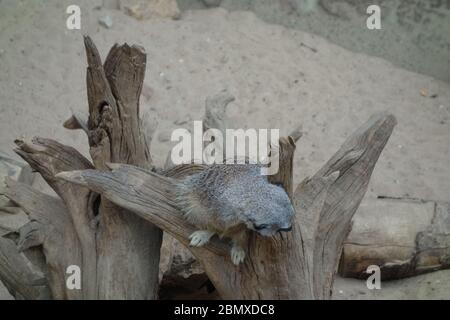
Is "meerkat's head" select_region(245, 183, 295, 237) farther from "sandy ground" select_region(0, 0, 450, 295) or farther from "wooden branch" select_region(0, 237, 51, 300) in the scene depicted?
"sandy ground" select_region(0, 0, 450, 295)

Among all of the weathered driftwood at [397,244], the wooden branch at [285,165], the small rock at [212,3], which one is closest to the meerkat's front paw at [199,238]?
the wooden branch at [285,165]

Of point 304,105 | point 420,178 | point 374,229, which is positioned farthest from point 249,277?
point 304,105

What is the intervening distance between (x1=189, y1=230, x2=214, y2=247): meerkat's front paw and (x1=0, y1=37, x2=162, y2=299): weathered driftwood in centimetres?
32

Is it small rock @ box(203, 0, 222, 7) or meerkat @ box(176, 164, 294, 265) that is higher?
small rock @ box(203, 0, 222, 7)

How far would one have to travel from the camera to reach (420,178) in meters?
4.65

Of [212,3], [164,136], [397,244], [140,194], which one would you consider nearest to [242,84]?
[164,136]

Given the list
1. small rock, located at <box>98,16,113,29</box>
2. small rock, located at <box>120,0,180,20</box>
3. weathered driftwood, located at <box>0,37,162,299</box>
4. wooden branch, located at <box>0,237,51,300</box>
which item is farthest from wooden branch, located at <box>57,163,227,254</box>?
small rock, located at <box>120,0,180,20</box>

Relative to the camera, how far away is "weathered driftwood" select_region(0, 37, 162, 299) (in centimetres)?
294

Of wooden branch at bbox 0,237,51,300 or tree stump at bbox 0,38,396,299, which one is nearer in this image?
tree stump at bbox 0,38,396,299

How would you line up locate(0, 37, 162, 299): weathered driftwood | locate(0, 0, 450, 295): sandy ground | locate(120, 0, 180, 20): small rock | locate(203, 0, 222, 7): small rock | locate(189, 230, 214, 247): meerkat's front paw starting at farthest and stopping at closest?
locate(203, 0, 222, 7): small rock → locate(120, 0, 180, 20): small rock → locate(0, 0, 450, 295): sandy ground → locate(0, 37, 162, 299): weathered driftwood → locate(189, 230, 214, 247): meerkat's front paw

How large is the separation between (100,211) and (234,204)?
0.75 metres

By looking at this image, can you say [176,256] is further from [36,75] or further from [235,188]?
[36,75]

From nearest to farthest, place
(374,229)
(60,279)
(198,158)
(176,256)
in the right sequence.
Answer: (60,279), (176,256), (374,229), (198,158)
